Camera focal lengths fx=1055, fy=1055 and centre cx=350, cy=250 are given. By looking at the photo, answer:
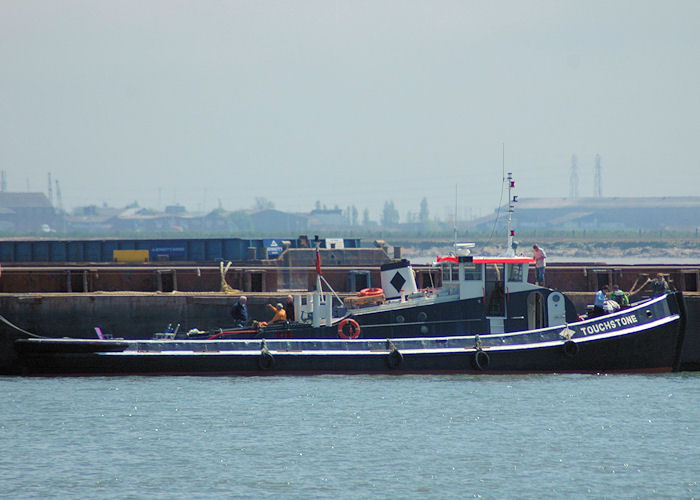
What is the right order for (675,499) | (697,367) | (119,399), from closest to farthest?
(675,499), (119,399), (697,367)

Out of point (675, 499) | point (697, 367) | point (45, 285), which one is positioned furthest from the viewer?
point (45, 285)

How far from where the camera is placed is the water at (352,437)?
17125mm

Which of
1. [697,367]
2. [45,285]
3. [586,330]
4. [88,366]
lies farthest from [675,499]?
[45,285]

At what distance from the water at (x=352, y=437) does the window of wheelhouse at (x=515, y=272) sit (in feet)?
7.83

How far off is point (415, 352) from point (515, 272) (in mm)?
3149

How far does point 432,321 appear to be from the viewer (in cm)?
2539

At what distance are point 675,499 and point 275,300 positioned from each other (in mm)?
16264

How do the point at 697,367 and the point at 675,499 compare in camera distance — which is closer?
the point at 675,499

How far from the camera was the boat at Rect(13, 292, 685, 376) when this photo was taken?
2470 cm

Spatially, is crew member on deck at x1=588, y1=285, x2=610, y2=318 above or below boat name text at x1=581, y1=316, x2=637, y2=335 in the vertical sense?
above

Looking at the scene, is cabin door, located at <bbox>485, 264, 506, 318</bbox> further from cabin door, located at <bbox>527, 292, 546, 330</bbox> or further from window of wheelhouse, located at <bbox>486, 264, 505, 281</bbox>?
cabin door, located at <bbox>527, 292, 546, 330</bbox>

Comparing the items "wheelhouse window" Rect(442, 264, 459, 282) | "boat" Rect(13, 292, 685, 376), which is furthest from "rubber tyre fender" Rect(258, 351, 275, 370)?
"wheelhouse window" Rect(442, 264, 459, 282)

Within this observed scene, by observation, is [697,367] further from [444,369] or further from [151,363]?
[151,363]

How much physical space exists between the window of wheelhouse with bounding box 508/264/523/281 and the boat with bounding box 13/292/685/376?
4.44 feet
